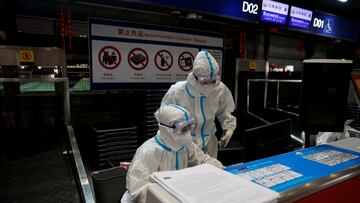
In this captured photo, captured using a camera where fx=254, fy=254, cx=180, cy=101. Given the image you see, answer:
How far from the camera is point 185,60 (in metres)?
4.09

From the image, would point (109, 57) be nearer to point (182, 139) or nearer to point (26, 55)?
point (26, 55)

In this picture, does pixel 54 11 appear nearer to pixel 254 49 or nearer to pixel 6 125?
pixel 6 125

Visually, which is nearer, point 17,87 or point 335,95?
point 335,95

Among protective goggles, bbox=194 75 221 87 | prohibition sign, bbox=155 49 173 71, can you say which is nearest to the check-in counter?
protective goggles, bbox=194 75 221 87

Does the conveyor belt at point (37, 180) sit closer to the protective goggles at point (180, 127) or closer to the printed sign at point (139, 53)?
the printed sign at point (139, 53)

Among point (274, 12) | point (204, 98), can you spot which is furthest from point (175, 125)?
point (274, 12)

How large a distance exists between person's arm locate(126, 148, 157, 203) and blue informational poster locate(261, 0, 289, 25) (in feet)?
12.9

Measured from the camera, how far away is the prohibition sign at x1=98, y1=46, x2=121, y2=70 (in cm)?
333

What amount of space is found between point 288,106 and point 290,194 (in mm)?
5199

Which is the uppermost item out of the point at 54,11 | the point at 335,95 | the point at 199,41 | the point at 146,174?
the point at 54,11

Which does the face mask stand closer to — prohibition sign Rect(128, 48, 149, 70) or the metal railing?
the metal railing

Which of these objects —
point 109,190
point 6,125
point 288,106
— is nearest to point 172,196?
point 109,190

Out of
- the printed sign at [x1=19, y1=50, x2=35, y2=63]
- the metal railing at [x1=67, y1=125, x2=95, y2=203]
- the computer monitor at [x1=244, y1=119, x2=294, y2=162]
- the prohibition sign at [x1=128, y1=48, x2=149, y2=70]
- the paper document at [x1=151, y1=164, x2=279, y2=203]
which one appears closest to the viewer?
the paper document at [x1=151, y1=164, x2=279, y2=203]

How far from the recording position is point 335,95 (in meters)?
1.41
